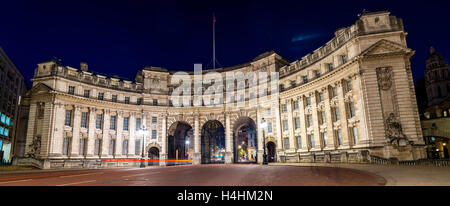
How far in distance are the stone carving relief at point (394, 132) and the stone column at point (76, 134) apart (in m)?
41.8

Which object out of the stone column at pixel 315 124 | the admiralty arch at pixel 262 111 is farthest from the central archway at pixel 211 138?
the stone column at pixel 315 124

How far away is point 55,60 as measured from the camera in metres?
40.7

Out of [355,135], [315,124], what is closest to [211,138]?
[315,124]

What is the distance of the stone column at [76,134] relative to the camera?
39.2 m

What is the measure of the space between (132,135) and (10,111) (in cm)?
3765

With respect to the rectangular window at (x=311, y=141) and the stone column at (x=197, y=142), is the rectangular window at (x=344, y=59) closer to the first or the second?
the rectangular window at (x=311, y=141)

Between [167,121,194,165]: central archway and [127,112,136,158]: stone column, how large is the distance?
20.6 feet

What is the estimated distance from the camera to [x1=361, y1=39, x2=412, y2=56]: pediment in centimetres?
2735
